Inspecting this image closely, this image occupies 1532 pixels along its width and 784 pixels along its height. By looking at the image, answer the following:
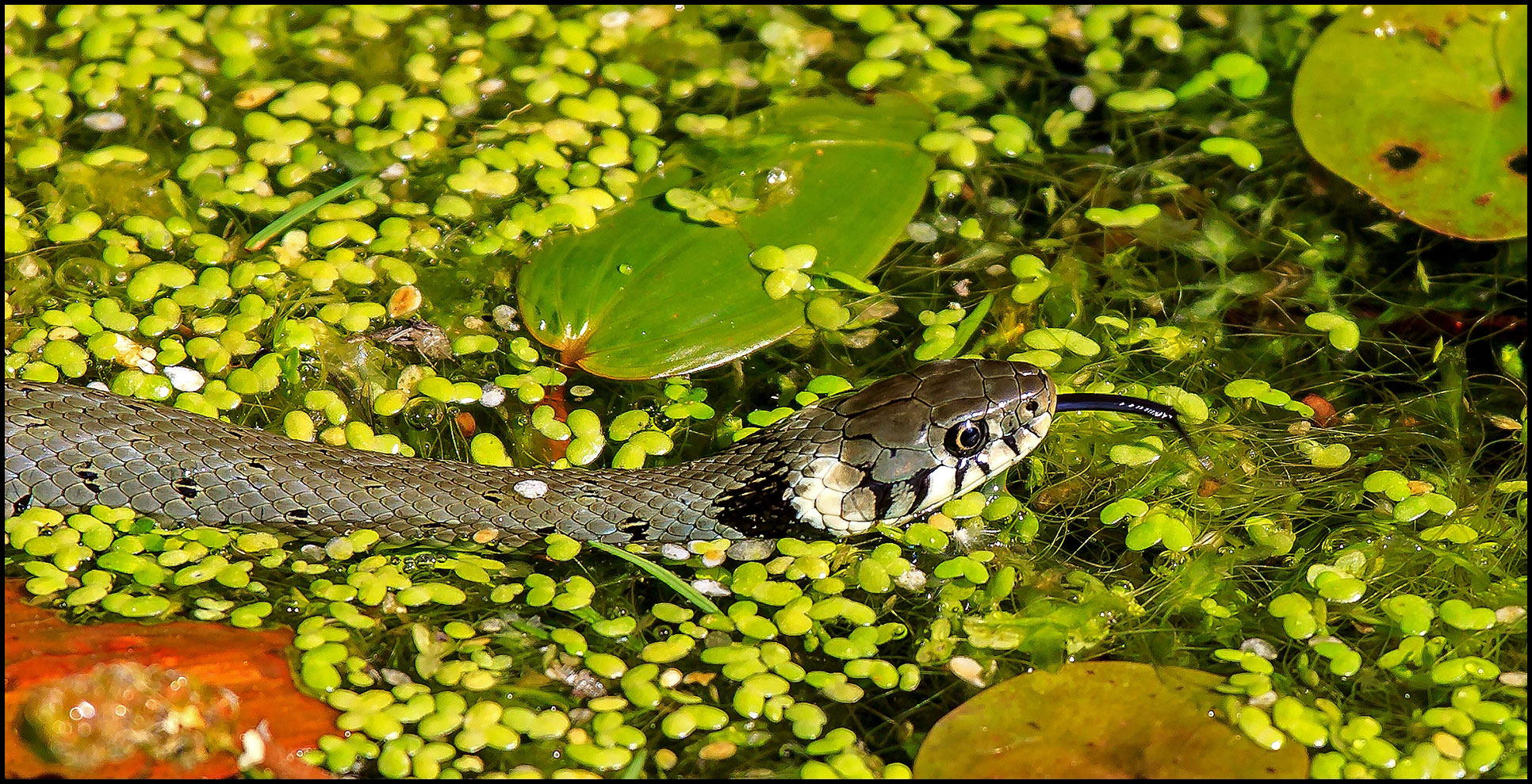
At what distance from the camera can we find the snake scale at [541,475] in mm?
3059

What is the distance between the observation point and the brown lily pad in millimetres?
2346

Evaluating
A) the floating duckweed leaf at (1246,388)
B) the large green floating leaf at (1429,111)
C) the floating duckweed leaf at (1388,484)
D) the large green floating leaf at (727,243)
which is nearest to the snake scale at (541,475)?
the floating duckweed leaf at (1246,388)

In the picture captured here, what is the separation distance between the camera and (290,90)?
4219mm

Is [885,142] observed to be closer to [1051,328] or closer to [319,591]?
[1051,328]

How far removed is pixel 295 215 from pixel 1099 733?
2.92 meters

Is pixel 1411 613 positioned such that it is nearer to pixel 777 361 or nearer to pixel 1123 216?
pixel 1123 216

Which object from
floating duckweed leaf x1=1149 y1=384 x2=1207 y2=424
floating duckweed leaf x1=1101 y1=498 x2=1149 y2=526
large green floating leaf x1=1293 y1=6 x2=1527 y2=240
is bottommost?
floating duckweed leaf x1=1101 y1=498 x2=1149 y2=526

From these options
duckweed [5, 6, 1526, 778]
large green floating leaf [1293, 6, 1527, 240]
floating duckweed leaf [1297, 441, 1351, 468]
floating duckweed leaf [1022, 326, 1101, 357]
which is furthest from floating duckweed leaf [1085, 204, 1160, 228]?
floating duckweed leaf [1297, 441, 1351, 468]

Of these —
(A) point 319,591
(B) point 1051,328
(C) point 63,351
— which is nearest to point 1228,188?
(B) point 1051,328

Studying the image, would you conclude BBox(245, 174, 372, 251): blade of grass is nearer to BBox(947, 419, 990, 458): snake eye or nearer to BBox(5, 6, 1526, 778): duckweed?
BBox(5, 6, 1526, 778): duckweed

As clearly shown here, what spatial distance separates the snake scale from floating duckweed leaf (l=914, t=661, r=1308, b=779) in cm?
70

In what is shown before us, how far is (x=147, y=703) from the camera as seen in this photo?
2.41m

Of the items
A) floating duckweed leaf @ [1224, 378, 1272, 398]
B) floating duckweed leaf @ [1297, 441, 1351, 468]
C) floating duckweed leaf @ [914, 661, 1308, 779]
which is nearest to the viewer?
floating duckweed leaf @ [914, 661, 1308, 779]

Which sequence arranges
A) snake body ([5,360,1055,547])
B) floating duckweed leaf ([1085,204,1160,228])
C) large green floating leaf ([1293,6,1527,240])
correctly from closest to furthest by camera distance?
snake body ([5,360,1055,547])
large green floating leaf ([1293,6,1527,240])
floating duckweed leaf ([1085,204,1160,228])
